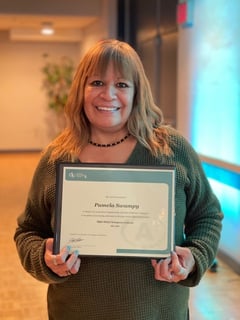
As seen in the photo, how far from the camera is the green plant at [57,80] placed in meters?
10.5

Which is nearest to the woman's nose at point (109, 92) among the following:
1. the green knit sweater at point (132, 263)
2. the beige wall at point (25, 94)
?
the green knit sweater at point (132, 263)

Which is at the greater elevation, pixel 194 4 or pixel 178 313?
pixel 194 4

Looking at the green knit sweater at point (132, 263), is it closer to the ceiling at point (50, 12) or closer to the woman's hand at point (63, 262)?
the woman's hand at point (63, 262)

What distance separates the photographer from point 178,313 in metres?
1.40

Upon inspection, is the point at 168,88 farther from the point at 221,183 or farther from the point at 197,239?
the point at 197,239

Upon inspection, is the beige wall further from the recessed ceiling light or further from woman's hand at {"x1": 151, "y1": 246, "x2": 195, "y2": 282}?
woman's hand at {"x1": 151, "y1": 246, "x2": 195, "y2": 282}

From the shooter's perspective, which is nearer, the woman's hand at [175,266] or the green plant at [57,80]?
the woman's hand at [175,266]

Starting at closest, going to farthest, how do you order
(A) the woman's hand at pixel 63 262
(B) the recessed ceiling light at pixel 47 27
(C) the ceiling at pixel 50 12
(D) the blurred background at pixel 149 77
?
(A) the woman's hand at pixel 63 262 < (D) the blurred background at pixel 149 77 < (C) the ceiling at pixel 50 12 < (B) the recessed ceiling light at pixel 47 27

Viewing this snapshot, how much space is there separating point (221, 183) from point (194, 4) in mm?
1676

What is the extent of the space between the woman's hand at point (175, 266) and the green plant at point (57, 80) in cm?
929

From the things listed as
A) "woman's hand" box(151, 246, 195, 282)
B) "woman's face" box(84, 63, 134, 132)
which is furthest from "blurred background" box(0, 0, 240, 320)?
"woman's face" box(84, 63, 134, 132)

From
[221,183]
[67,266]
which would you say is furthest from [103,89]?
[221,183]

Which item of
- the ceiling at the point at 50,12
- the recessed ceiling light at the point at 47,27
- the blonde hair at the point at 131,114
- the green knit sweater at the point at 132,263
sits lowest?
the green knit sweater at the point at 132,263

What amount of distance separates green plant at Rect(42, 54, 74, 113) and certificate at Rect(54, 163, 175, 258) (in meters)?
9.24
